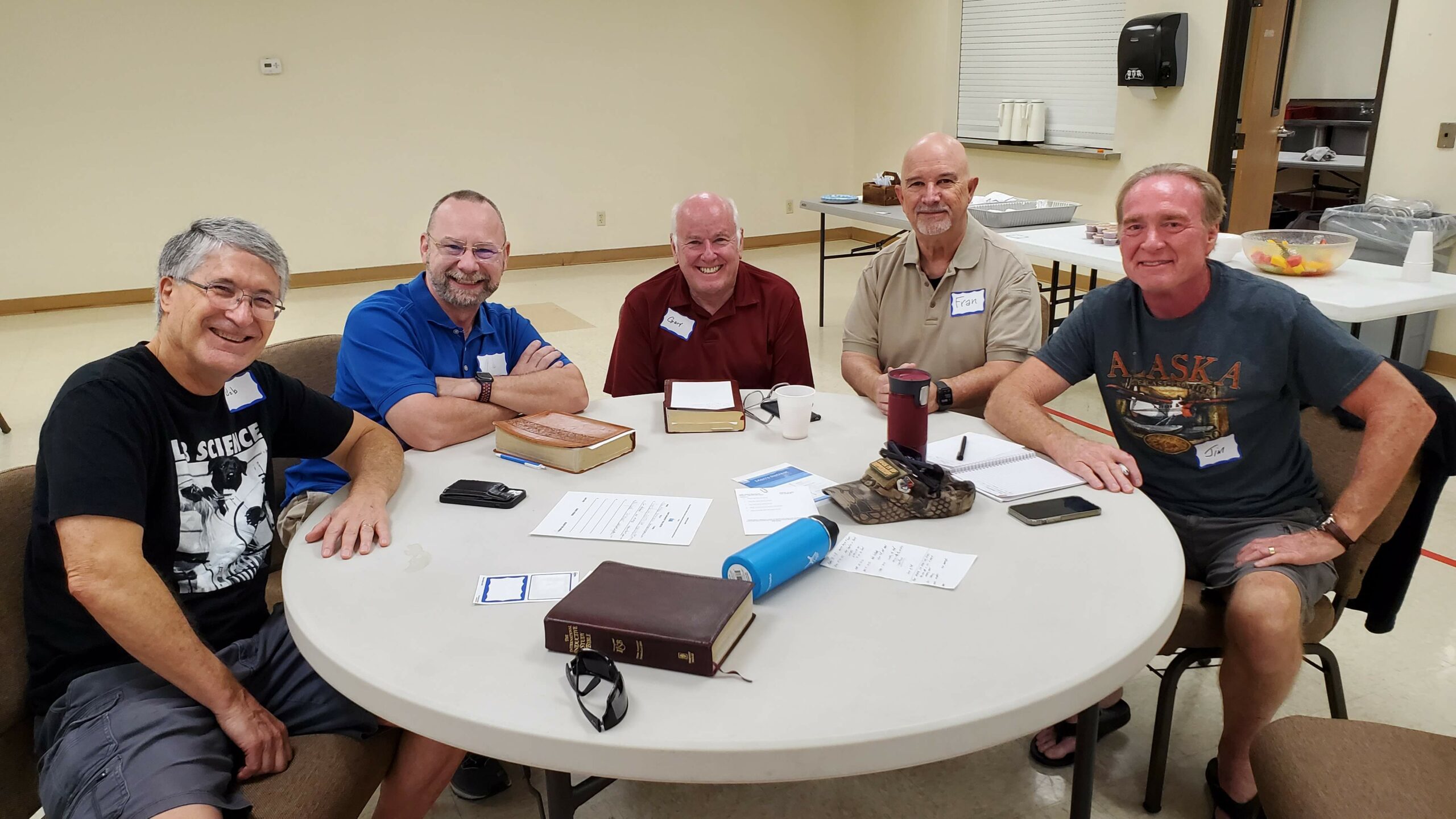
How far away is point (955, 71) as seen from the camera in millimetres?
8070

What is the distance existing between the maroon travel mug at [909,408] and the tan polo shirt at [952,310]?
0.82 metres

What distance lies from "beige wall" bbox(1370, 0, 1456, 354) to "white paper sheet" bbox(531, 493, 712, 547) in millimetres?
4923

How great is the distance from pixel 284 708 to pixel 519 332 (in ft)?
4.04

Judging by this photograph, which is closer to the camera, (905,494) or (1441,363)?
(905,494)

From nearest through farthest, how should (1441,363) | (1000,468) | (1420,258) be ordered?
1. (1000,468)
2. (1420,258)
3. (1441,363)

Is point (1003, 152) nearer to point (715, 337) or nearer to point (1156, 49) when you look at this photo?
point (1156, 49)

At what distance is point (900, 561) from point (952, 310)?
135cm

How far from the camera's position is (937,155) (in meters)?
2.63

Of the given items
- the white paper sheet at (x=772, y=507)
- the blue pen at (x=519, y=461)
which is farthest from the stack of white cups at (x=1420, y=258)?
the blue pen at (x=519, y=461)

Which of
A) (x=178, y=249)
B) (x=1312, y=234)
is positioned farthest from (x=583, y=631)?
(x=1312, y=234)

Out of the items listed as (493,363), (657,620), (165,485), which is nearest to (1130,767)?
(657,620)

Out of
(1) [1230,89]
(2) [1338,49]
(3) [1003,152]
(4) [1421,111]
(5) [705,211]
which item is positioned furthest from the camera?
(2) [1338,49]

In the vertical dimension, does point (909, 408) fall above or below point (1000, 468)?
above

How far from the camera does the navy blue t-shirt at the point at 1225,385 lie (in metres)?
1.82
